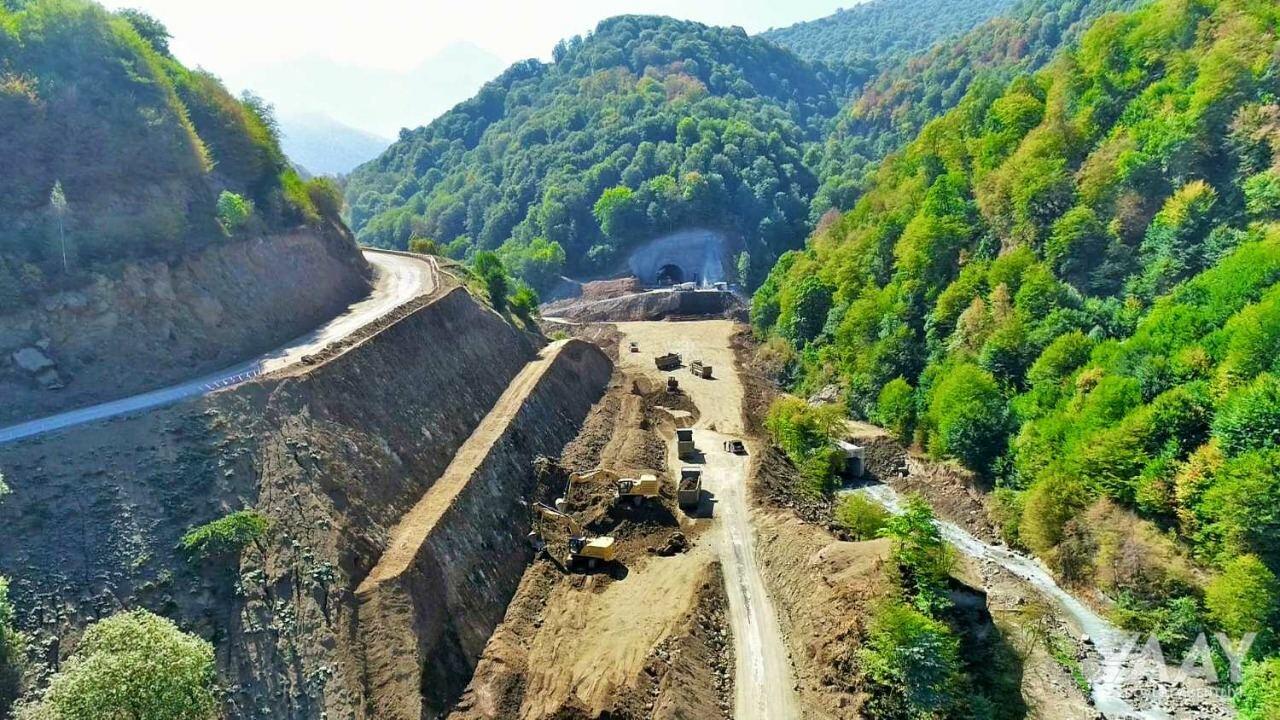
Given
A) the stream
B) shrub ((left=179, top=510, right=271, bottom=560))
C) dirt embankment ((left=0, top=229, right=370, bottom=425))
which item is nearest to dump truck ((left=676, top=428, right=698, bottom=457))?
the stream

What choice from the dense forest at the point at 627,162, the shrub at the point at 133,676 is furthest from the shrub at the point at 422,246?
the shrub at the point at 133,676

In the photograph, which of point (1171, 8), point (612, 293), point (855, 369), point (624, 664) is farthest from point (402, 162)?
point (624, 664)

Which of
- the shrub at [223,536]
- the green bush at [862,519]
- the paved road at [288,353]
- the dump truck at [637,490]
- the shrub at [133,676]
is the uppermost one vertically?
the paved road at [288,353]

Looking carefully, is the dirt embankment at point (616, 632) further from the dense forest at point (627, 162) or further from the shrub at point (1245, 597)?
the dense forest at point (627, 162)

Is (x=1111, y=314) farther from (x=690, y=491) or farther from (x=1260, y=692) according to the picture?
(x=690, y=491)

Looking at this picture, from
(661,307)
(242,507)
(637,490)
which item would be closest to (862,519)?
(637,490)
